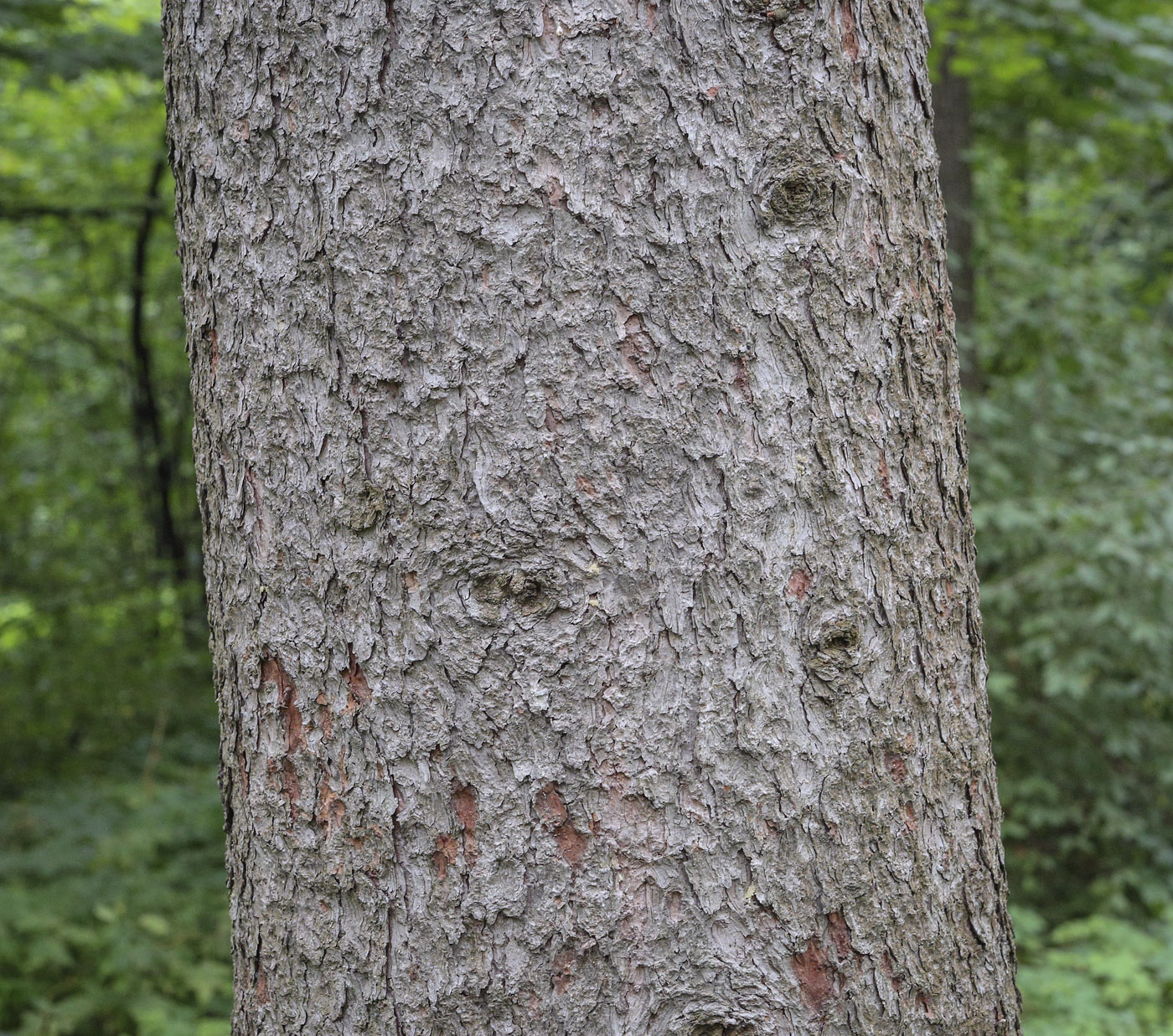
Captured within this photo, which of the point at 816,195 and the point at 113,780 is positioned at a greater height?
the point at 816,195

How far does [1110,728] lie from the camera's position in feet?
16.4

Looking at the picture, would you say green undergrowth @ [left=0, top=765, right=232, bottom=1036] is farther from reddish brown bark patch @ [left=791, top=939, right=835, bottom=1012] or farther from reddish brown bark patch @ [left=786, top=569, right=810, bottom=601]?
reddish brown bark patch @ [left=786, top=569, right=810, bottom=601]

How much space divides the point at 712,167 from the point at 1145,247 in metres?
7.56

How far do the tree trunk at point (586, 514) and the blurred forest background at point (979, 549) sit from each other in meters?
2.82

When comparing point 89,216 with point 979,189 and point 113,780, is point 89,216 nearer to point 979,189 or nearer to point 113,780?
point 113,780

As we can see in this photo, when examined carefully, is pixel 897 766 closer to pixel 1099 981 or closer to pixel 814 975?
pixel 814 975

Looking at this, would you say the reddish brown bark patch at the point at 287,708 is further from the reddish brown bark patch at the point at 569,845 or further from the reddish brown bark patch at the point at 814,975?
the reddish brown bark patch at the point at 814,975

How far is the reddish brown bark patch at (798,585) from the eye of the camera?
3.25 feet

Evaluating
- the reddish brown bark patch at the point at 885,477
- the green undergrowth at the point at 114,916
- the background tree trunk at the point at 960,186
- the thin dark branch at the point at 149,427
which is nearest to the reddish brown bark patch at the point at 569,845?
the reddish brown bark patch at the point at 885,477

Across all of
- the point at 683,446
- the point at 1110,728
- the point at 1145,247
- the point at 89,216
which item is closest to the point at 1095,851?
the point at 1110,728

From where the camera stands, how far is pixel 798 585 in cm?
99

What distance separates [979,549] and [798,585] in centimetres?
447

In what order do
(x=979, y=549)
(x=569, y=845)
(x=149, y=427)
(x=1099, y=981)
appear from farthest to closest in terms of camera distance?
(x=149, y=427)
(x=979, y=549)
(x=1099, y=981)
(x=569, y=845)

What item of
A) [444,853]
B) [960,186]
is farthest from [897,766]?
[960,186]
